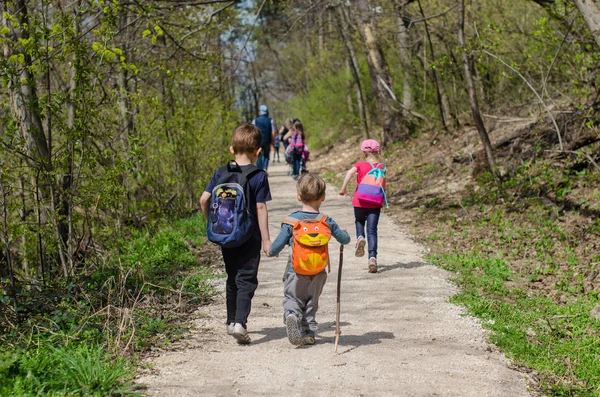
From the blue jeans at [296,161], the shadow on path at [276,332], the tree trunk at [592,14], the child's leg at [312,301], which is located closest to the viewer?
the child's leg at [312,301]

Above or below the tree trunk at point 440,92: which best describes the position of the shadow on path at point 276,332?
below

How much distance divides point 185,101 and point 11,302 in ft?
27.6

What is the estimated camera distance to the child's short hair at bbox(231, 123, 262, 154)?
5555 millimetres

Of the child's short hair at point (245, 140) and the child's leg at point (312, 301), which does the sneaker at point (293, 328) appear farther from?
the child's short hair at point (245, 140)

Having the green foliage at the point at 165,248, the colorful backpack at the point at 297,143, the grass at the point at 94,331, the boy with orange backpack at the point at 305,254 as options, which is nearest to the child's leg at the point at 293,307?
the boy with orange backpack at the point at 305,254

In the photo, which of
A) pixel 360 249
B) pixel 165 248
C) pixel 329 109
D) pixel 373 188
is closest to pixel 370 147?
pixel 373 188

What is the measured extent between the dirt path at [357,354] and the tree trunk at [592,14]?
3178 mm

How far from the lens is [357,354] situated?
17.4ft

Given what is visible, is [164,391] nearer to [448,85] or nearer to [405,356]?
[405,356]

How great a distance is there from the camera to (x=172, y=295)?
277 inches

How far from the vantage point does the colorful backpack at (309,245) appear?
Answer: 17.1 ft

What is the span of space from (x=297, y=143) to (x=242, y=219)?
13.3m

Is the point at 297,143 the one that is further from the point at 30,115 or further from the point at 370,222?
the point at 30,115

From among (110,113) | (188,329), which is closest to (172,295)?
(188,329)
